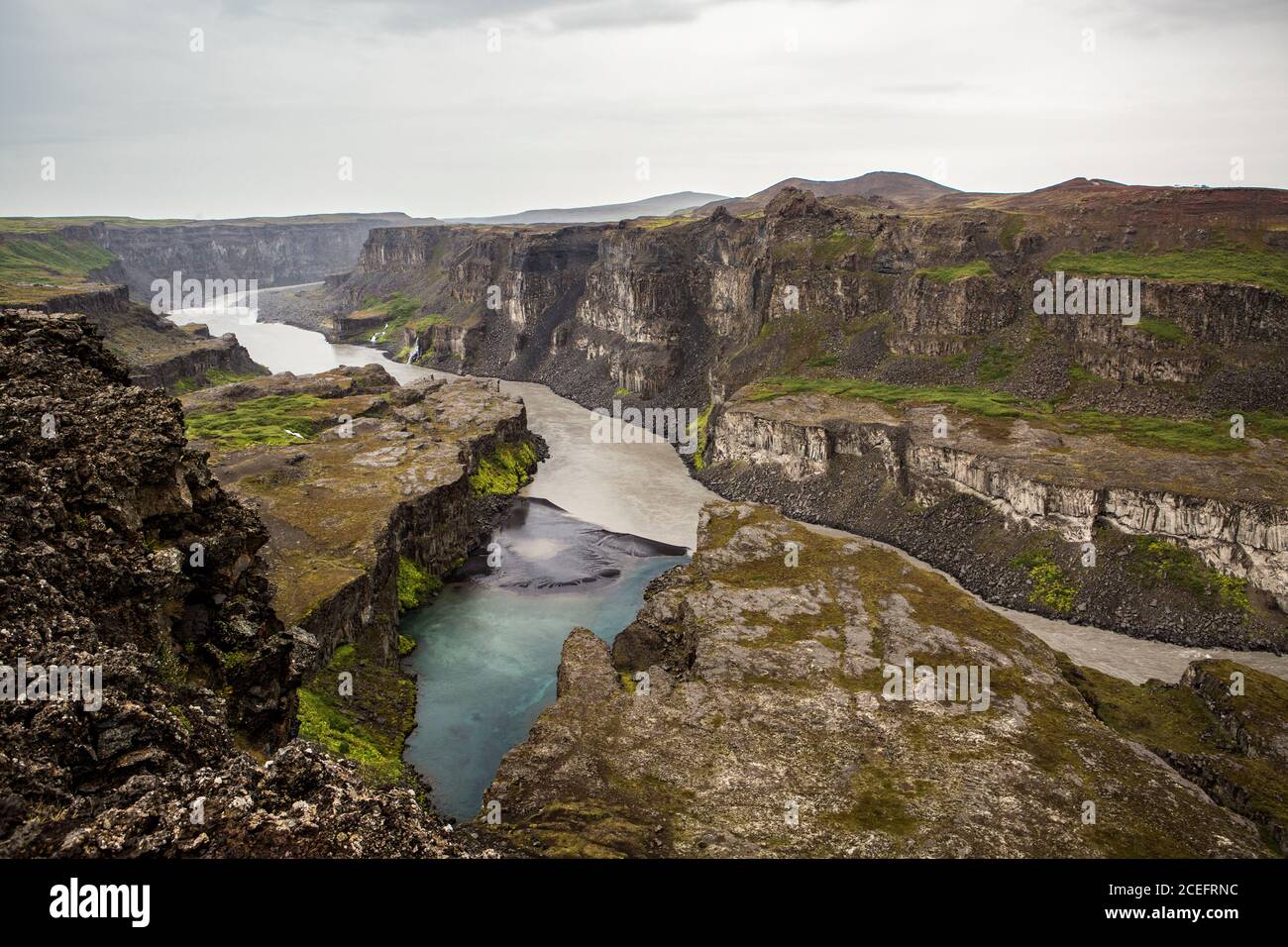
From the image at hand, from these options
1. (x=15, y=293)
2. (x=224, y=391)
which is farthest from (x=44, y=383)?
(x=15, y=293)

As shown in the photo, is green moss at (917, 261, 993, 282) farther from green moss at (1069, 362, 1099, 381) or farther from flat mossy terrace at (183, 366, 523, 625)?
flat mossy terrace at (183, 366, 523, 625)

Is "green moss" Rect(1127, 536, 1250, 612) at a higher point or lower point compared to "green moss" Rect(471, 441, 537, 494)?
lower

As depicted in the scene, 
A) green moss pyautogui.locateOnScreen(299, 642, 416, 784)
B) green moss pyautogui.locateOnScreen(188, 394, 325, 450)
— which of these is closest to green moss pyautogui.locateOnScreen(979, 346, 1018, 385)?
green moss pyautogui.locateOnScreen(299, 642, 416, 784)

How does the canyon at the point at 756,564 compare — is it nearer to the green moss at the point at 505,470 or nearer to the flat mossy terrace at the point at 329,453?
the green moss at the point at 505,470

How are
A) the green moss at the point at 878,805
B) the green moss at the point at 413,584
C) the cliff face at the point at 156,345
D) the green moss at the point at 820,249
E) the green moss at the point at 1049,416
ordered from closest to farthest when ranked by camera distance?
the green moss at the point at 878,805, the green moss at the point at 413,584, the green moss at the point at 1049,416, the green moss at the point at 820,249, the cliff face at the point at 156,345

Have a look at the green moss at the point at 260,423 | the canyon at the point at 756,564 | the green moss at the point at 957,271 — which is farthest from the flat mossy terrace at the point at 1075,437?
the green moss at the point at 260,423
